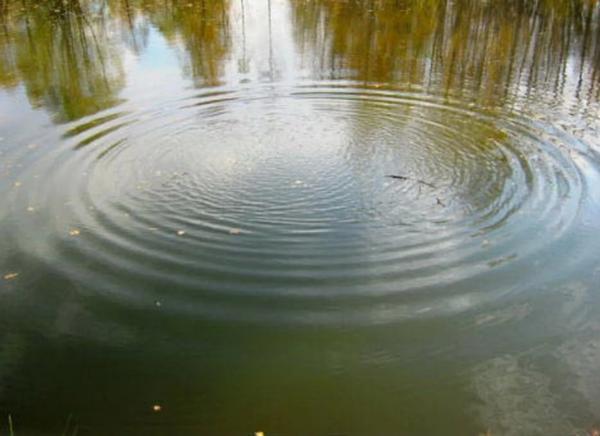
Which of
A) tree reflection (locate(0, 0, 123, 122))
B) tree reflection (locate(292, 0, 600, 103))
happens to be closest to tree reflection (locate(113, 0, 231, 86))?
tree reflection (locate(0, 0, 123, 122))

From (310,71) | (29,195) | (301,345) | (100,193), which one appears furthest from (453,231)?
(310,71)

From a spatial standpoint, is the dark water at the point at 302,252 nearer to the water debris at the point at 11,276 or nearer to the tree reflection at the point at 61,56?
the water debris at the point at 11,276

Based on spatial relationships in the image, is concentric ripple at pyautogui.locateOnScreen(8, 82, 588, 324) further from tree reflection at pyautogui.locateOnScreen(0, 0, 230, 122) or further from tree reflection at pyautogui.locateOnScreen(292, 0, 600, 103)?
tree reflection at pyautogui.locateOnScreen(292, 0, 600, 103)

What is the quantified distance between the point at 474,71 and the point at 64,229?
8473mm

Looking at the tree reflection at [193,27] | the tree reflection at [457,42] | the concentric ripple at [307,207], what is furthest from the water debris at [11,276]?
the tree reflection at [457,42]

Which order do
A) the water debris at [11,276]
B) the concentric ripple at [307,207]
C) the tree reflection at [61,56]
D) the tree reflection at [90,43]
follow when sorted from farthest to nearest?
the tree reflection at [90,43] < the tree reflection at [61,56] < the water debris at [11,276] < the concentric ripple at [307,207]

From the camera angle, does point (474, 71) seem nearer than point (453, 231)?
No

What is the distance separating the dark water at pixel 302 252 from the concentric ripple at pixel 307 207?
0.03 m

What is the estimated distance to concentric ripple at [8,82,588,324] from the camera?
4.64 meters

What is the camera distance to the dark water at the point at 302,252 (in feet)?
12.0

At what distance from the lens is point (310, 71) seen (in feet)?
35.3

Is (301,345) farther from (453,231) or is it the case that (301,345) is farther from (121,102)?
(121,102)

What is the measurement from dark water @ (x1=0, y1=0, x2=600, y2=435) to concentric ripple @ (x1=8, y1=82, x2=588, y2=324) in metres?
0.03

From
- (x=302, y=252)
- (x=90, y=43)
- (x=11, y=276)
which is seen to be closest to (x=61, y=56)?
(x=90, y=43)
